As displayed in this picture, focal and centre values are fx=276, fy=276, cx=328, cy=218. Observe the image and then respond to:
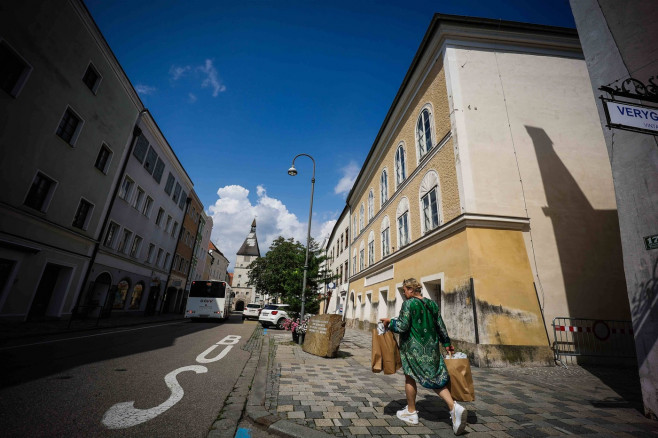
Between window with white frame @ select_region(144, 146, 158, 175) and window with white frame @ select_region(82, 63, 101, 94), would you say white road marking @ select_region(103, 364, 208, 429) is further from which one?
window with white frame @ select_region(144, 146, 158, 175)

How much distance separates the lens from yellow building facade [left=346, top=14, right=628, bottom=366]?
7965 mm

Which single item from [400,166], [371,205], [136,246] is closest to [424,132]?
[400,166]

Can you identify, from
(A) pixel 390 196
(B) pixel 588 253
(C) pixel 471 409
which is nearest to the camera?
(C) pixel 471 409

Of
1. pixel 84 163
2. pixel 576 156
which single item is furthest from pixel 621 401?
pixel 84 163

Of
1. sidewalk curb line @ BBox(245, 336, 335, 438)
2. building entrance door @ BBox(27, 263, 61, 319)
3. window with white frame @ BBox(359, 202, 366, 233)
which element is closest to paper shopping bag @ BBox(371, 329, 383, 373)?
sidewalk curb line @ BBox(245, 336, 335, 438)

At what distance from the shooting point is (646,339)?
451 centimetres

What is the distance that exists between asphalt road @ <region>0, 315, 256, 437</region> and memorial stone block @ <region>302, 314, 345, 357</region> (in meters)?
2.21

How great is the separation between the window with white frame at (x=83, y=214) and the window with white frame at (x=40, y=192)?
6.14 feet

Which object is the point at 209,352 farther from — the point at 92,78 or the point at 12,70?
the point at 92,78

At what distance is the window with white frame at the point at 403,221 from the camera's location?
13.1 meters

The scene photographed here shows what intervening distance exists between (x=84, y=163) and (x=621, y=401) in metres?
20.7

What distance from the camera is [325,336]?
320 inches

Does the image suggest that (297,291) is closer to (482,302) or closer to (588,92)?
(482,302)

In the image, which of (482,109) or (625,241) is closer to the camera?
(625,241)
